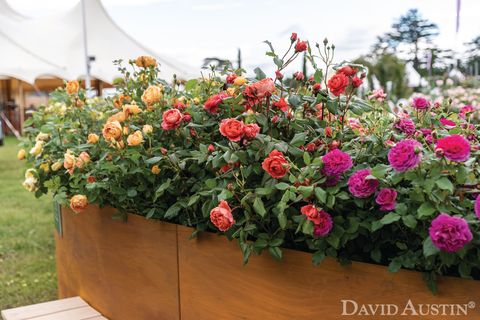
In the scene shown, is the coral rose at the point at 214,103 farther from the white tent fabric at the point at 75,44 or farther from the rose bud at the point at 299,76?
the white tent fabric at the point at 75,44

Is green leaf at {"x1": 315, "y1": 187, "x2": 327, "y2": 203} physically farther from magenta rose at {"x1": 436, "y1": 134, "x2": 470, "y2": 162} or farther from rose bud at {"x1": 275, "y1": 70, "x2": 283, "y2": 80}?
rose bud at {"x1": 275, "y1": 70, "x2": 283, "y2": 80}

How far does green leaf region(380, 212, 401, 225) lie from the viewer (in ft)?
3.56

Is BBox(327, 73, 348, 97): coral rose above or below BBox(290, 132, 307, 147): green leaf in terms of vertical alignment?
above

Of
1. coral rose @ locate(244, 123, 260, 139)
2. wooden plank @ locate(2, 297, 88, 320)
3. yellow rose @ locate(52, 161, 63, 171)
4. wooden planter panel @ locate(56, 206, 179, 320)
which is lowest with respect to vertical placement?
wooden plank @ locate(2, 297, 88, 320)

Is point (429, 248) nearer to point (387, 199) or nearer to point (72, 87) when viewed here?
point (387, 199)

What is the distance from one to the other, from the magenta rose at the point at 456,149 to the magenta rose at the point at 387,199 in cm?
14

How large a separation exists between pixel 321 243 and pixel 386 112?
0.85 m

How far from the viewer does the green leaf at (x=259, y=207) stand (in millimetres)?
1235

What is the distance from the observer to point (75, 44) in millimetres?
15992

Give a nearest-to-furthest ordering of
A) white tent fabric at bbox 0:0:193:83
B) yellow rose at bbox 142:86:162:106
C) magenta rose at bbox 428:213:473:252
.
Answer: magenta rose at bbox 428:213:473:252, yellow rose at bbox 142:86:162:106, white tent fabric at bbox 0:0:193:83

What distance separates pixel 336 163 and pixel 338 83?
0.24 metres

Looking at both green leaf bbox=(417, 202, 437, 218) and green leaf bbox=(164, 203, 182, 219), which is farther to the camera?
green leaf bbox=(164, 203, 182, 219)

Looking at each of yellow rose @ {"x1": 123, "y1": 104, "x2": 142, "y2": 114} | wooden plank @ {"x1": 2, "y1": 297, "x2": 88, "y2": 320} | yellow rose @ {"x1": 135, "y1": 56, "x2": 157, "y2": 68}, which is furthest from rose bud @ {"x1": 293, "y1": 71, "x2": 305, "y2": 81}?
wooden plank @ {"x1": 2, "y1": 297, "x2": 88, "y2": 320}

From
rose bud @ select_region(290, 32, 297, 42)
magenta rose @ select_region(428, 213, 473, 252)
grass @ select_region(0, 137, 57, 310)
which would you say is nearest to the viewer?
magenta rose @ select_region(428, 213, 473, 252)
